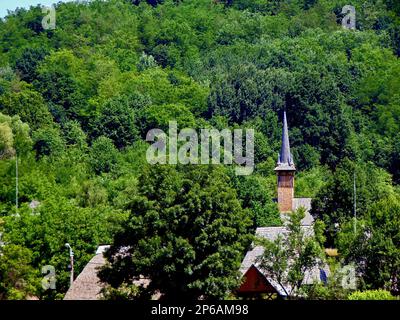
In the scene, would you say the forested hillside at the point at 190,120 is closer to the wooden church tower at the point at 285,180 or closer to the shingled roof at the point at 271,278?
the shingled roof at the point at 271,278

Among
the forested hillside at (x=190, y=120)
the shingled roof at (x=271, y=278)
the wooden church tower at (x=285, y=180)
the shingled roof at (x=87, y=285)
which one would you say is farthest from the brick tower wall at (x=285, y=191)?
the shingled roof at (x=87, y=285)

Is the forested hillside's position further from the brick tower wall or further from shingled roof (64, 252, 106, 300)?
the brick tower wall

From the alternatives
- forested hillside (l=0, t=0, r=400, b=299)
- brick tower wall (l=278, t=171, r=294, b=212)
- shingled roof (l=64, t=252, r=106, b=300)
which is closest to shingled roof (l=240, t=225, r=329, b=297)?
forested hillside (l=0, t=0, r=400, b=299)

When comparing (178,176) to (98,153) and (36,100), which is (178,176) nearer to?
(98,153)

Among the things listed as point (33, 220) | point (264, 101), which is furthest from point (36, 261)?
point (264, 101)

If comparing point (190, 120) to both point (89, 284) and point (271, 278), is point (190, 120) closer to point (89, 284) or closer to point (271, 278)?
point (89, 284)
